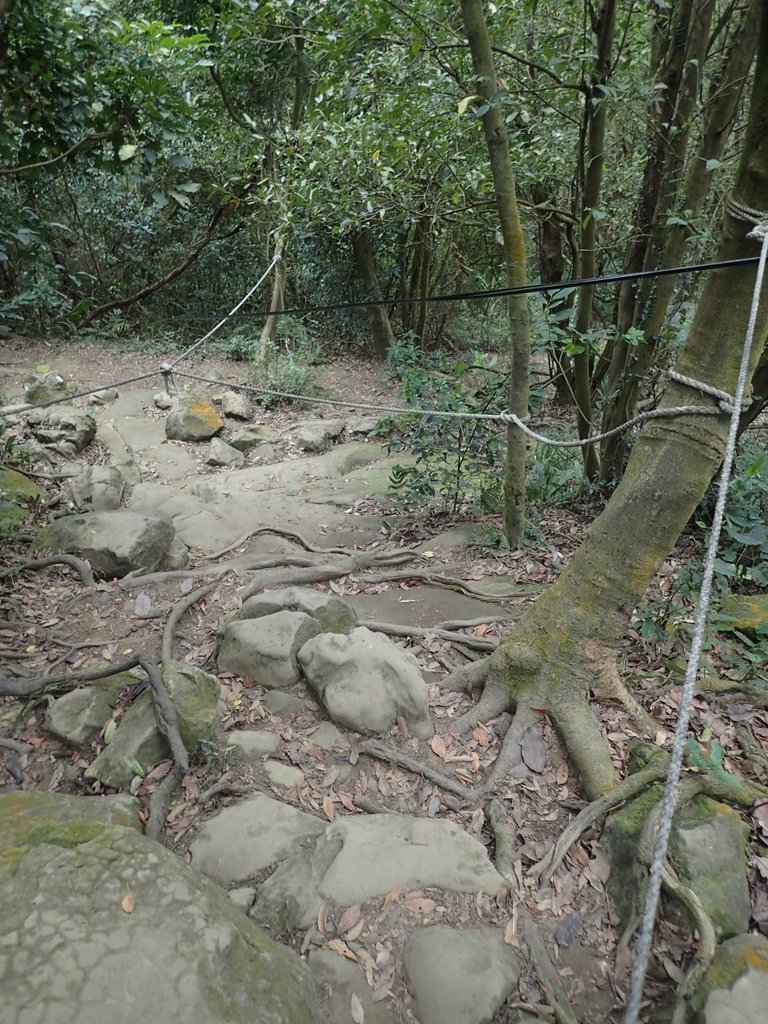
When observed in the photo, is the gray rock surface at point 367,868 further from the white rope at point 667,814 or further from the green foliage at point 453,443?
the green foliage at point 453,443

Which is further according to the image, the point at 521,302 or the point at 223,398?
the point at 223,398

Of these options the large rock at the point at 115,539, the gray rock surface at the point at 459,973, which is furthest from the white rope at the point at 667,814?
the large rock at the point at 115,539

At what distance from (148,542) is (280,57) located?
721 cm

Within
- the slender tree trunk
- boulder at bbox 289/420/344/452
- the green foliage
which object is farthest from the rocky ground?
boulder at bbox 289/420/344/452

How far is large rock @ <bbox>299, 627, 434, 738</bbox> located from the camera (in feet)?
7.43

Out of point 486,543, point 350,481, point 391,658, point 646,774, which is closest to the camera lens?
point 646,774

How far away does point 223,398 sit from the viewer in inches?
292

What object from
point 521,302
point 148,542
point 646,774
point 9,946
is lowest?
point 148,542

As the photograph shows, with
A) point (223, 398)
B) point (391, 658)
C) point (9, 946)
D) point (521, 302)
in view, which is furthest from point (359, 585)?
point (223, 398)

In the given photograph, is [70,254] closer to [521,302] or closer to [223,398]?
[223,398]

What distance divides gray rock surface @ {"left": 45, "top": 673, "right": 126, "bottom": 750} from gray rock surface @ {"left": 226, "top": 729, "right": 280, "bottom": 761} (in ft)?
1.67

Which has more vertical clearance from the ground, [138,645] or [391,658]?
[391,658]

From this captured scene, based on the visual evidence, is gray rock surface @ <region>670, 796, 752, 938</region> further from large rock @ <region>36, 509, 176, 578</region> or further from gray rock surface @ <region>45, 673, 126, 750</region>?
large rock @ <region>36, 509, 176, 578</region>

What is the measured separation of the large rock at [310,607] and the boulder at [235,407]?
4.77m
